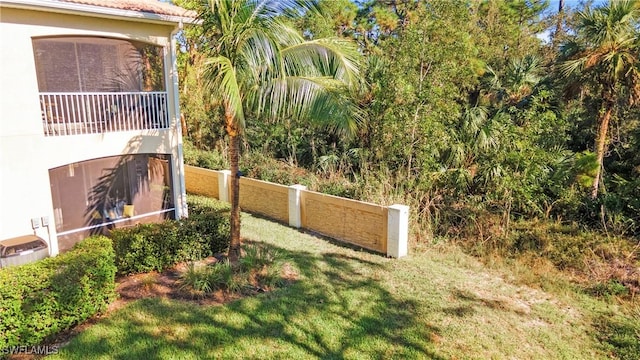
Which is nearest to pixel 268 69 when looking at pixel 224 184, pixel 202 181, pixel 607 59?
pixel 224 184

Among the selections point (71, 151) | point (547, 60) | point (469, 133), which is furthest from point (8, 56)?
point (547, 60)

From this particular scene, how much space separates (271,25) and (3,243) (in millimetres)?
6844

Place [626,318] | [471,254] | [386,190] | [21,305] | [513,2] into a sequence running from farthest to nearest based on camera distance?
[513,2]
[386,190]
[471,254]
[626,318]
[21,305]

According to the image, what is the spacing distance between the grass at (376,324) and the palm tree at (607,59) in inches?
282

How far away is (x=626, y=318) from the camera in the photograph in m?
6.86

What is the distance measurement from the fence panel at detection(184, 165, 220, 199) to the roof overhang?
666 centimetres

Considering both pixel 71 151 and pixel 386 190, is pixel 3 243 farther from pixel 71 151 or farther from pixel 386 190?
pixel 386 190

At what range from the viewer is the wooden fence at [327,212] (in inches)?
371

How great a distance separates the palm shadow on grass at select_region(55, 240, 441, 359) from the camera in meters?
5.55

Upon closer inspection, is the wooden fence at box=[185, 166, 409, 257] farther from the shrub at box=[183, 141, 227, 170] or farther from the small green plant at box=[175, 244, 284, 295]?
the small green plant at box=[175, 244, 284, 295]

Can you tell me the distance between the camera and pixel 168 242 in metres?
8.36

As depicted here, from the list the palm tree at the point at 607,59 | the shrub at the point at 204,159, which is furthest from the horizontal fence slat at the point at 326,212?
the palm tree at the point at 607,59

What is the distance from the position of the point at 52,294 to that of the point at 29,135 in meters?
4.36

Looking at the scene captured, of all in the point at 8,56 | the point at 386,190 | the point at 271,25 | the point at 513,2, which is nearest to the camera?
the point at 271,25
